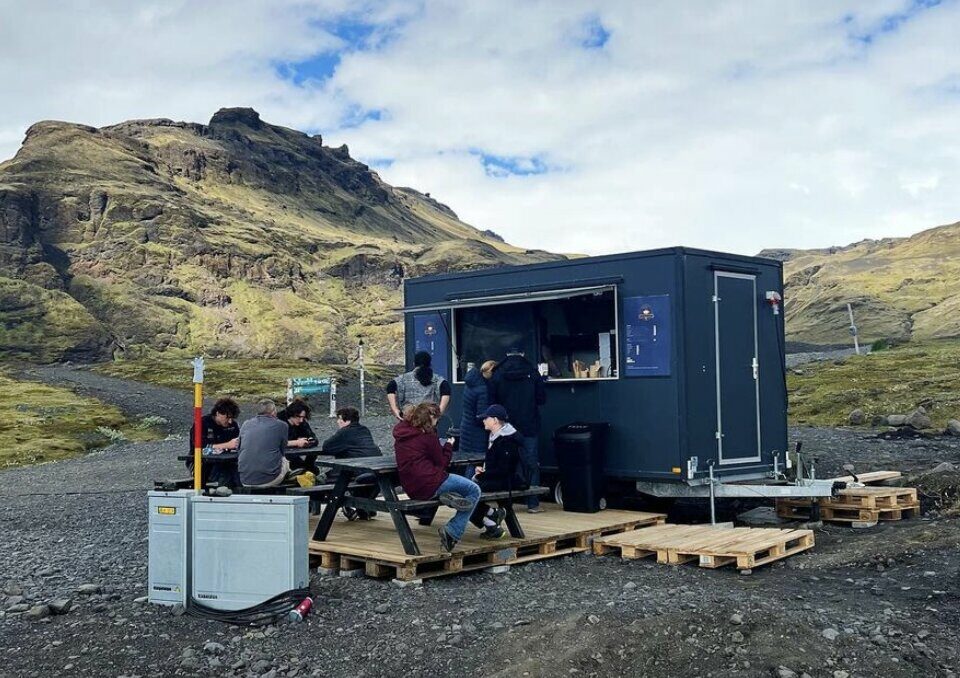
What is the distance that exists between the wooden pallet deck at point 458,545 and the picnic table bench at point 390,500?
16cm

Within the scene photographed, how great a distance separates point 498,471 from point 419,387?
2404 millimetres

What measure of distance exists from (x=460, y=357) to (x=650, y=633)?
759 centimetres

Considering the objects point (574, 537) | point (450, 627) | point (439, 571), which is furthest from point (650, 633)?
point (574, 537)

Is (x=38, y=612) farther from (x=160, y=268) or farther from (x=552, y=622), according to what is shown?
(x=160, y=268)

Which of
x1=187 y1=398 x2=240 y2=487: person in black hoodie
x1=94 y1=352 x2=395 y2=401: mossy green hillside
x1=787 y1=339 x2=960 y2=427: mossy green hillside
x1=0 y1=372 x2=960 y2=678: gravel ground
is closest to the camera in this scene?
x1=0 y1=372 x2=960 y2=678: gravel ground

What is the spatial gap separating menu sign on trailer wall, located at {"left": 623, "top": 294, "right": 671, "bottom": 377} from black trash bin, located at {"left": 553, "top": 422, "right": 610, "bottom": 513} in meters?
0.89

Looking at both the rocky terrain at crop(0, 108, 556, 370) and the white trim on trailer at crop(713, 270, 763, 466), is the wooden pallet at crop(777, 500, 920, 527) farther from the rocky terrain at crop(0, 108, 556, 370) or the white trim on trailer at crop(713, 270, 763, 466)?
the rocky terrain at crop(0, 108, 556, 370)

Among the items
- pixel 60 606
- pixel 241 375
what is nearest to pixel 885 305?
pixel 241 375

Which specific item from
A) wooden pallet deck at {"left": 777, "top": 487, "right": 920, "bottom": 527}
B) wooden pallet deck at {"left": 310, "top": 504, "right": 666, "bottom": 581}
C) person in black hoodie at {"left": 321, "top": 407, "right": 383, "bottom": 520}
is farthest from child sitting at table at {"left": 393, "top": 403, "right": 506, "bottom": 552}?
wooden pallet deck at {"left": 777, "top": 487, "right": 920, "bottom": 527}

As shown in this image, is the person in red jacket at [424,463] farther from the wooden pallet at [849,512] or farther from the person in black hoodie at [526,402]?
the wooden pallet at [849,512]

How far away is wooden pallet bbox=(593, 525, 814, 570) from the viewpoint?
30.8 feet

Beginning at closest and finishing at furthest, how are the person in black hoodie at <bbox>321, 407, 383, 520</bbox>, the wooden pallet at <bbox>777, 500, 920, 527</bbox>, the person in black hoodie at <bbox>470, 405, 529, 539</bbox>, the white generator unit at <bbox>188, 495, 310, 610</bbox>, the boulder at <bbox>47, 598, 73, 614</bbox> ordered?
the white generator unit at <bbox>188, 495, 310, 610</bbox> < the boulder at <bbox>47, 598, 73, 614</bbox> < the person in black hoodie at <bbox>470, 405, 529, 539</bbox> < the person in black hoodie at <bbox>321, 407, 383, 520</bbox> < the wooden pallet at <bbox>777, 500, 920, 527</bbox>

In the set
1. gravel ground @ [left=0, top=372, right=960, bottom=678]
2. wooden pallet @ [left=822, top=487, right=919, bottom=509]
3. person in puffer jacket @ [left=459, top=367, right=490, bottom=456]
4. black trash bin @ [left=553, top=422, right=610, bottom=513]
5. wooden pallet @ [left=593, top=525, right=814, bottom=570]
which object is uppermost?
person in puffer jacket @ [left=459, top=367, right=490, bottom=456]

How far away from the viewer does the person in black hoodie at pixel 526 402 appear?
11.9 m
